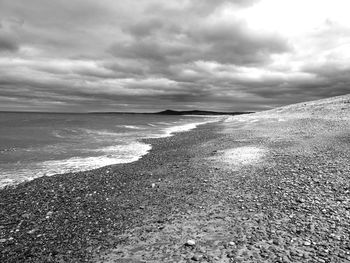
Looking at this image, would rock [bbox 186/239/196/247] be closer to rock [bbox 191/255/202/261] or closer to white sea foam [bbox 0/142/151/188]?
rock [bbox 191/255/202/261]

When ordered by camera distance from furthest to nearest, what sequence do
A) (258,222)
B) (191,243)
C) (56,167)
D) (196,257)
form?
1. (56,167)
2. (258,222)
3. (191,243)
4. (196,257)

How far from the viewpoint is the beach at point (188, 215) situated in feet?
19.9

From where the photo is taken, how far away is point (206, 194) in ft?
32.3

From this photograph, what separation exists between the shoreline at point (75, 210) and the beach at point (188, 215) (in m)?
0.04

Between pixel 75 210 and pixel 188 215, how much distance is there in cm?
459

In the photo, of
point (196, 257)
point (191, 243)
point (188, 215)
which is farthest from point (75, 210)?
point (196, 257)

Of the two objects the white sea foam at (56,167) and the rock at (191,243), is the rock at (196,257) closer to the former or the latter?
the rock at (191,243)

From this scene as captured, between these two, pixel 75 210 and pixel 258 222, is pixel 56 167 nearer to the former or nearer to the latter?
pixel 75 210

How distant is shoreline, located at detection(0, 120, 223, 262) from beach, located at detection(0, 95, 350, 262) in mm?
36

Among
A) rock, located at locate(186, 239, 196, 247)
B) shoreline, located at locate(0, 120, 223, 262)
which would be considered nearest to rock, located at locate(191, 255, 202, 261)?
rock, located at locate(186, 239, 196, 247)

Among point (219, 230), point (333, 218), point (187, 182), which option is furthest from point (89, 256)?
point (333, 218)

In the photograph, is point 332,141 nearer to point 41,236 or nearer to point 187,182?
point 187,182

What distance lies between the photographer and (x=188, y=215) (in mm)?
8102

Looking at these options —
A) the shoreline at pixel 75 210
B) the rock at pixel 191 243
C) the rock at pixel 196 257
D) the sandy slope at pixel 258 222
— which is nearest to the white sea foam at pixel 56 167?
the shoreline at pixel 75 210
